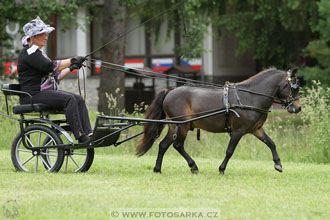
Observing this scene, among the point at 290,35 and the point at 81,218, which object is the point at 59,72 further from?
the point at 290,35

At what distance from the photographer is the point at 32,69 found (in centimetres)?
939

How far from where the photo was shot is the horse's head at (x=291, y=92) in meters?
9.56

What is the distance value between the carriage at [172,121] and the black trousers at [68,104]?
106 millimetres

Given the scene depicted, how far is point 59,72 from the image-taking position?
387 inches

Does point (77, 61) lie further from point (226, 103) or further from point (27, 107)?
point (226, 103)

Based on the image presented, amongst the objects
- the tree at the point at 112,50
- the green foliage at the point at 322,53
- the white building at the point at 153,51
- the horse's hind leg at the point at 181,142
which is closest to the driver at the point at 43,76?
the horse's hind leg at the point at 181,142

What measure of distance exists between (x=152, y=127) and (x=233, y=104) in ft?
4.17

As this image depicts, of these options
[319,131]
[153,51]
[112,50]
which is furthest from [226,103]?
[153,51]

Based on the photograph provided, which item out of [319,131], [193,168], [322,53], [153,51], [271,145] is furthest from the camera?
[153,51]

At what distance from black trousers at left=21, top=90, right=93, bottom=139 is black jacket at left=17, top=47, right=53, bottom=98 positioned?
5.8 inches

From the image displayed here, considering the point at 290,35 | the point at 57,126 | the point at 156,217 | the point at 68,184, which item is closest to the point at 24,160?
the point at 57,126

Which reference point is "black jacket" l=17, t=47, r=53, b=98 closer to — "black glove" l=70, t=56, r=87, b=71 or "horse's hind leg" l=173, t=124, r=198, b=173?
"black glove" l=70, t=56, r=87, b=71

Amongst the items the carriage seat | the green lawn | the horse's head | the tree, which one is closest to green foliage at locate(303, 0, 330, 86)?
the tree

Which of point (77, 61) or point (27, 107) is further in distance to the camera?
point (27, 107)
